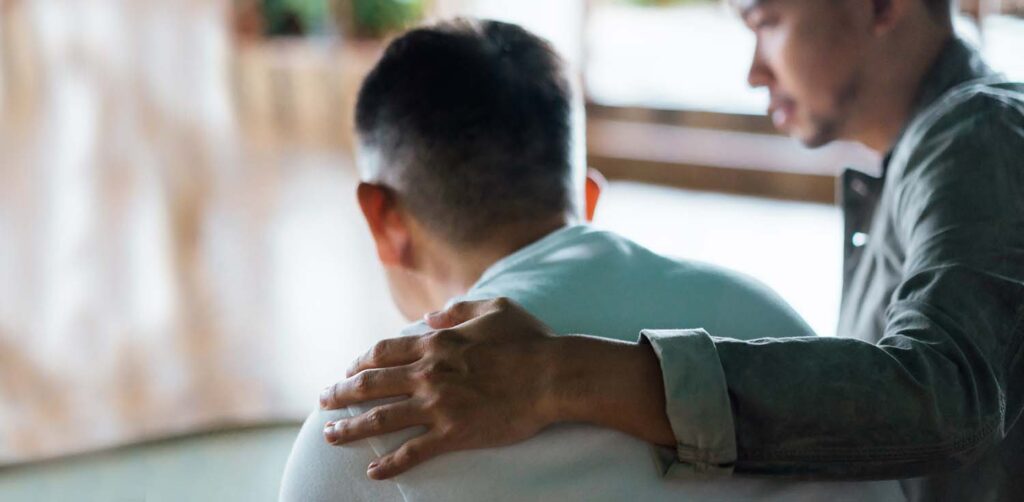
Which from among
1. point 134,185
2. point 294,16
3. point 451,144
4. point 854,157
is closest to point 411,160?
point 451,144

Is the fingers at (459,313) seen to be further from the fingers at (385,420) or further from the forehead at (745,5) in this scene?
the forehead at (745,5)

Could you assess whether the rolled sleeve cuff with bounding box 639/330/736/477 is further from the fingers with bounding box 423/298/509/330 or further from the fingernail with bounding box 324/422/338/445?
the fingernail with bounding box 324/422/338/445

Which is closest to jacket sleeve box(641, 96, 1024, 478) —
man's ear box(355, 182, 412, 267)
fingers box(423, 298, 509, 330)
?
fingers box(423, 298, 509, 330)

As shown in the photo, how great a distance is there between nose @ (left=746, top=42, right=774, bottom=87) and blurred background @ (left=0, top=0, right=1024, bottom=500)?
748mm

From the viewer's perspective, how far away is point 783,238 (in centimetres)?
390

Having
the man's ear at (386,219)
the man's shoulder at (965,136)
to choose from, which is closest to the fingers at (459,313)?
Result: the man's ear at (386,219)

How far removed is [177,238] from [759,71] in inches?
60.8

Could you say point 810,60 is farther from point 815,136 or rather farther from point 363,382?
point 363,382

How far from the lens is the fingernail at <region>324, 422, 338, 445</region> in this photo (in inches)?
31.0

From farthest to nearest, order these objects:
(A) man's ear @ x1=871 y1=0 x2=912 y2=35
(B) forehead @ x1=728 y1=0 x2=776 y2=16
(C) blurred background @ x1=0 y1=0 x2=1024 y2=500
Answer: (C) blurred background @ x1=0 y1=0 x2=1024 y2=500, (B) forehead @ x1=728 y1=0 x2=776 y2=16, (A) man's ear @ x1=871 y1=0 x2=912 y2=35

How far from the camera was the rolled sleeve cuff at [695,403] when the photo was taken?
0.79m

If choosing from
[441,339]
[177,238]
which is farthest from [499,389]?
[177,238]

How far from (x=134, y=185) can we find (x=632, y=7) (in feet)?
10.2

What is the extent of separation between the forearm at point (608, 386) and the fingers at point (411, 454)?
0.26 ft
